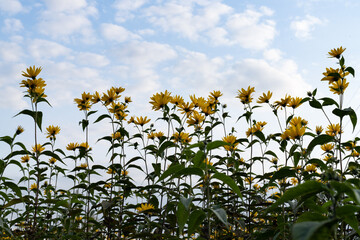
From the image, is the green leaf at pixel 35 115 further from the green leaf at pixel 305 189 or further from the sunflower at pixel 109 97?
the green leaf at pixel 305 189

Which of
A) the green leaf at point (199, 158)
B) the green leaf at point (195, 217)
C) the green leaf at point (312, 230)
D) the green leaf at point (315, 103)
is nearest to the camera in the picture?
the green leaf at point (312, 230)

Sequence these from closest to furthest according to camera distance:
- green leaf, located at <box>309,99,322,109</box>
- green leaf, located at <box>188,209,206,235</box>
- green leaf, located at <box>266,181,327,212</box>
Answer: green leaf, located at <box>266,181,327,212</box> < green leaf, located at <box>188,209,206,235</box> < green leaf, located at <box>309,99,322,109</box>

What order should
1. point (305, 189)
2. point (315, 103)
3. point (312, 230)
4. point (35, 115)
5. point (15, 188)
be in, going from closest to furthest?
point (312, 230) → point (305, 189) → point (15, 188) → point (315, 103) → point (35, 115)

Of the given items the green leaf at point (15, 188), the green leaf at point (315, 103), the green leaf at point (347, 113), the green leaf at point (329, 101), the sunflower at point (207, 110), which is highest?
the sunflower at point (207, 110)

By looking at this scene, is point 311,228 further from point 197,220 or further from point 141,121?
point 141,121

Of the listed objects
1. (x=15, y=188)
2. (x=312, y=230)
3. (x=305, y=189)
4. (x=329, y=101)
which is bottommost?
(x=312, y=230)

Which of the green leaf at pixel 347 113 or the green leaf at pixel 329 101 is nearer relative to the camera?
the green leaf at pixel 347 113

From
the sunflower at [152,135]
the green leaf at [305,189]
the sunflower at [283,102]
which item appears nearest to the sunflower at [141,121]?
the sunflower at [152,135]

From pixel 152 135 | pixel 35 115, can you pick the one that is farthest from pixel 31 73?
pixel 152 135

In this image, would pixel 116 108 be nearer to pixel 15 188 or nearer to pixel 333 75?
pixel 15 188

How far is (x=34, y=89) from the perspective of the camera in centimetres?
331

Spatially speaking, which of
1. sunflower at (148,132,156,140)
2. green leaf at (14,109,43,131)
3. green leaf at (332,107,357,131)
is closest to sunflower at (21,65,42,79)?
green leaf at (14,109,43,131)

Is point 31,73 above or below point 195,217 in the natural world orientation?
above

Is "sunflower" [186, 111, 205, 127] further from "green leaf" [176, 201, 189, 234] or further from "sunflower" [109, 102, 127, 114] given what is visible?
"green leaf" [176, 201, 189, 234]
